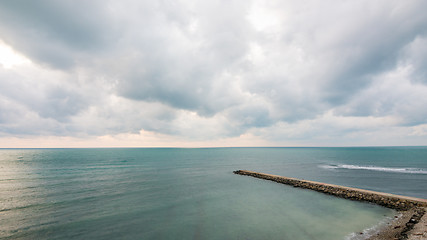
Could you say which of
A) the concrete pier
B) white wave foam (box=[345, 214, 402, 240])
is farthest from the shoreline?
white wave foam (box=[345, 214, 402, 240])

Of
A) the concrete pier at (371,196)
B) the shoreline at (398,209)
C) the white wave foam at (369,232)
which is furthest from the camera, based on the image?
the concrete pier at (371,196)

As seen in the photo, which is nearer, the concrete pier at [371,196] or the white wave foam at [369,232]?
the white wave foam at [369,232]

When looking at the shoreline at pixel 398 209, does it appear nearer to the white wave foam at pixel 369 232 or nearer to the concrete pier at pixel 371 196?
the concrete pier at pixel 371 196

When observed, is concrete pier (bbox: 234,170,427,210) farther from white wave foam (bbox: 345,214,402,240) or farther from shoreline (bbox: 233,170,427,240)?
white wave foam (bbox: 345,214,402,240)

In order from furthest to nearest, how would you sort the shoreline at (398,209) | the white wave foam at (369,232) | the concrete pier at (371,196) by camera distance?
the concrete pier at (371,196), the white wave foam at (369,232), the shoreline at (398,209)

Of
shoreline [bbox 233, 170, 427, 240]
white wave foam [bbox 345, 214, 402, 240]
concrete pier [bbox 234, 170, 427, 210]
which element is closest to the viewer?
shoreline [bbox 233, 170, 427, 240]

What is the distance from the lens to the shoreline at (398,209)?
14625mm

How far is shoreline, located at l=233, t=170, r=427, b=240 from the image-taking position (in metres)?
14.6

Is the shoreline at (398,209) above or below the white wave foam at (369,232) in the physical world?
above

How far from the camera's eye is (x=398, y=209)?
69.2 ft

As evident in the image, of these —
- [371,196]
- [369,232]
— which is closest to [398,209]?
[371,196]

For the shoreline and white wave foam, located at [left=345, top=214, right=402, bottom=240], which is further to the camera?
white wave foam, located at [left=345, top=214, right=402, bottom=240]

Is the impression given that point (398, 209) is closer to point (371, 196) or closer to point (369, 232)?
point (371, 196)

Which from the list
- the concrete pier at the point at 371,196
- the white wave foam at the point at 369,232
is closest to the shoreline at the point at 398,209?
the concrete pier at the point at 371,196
